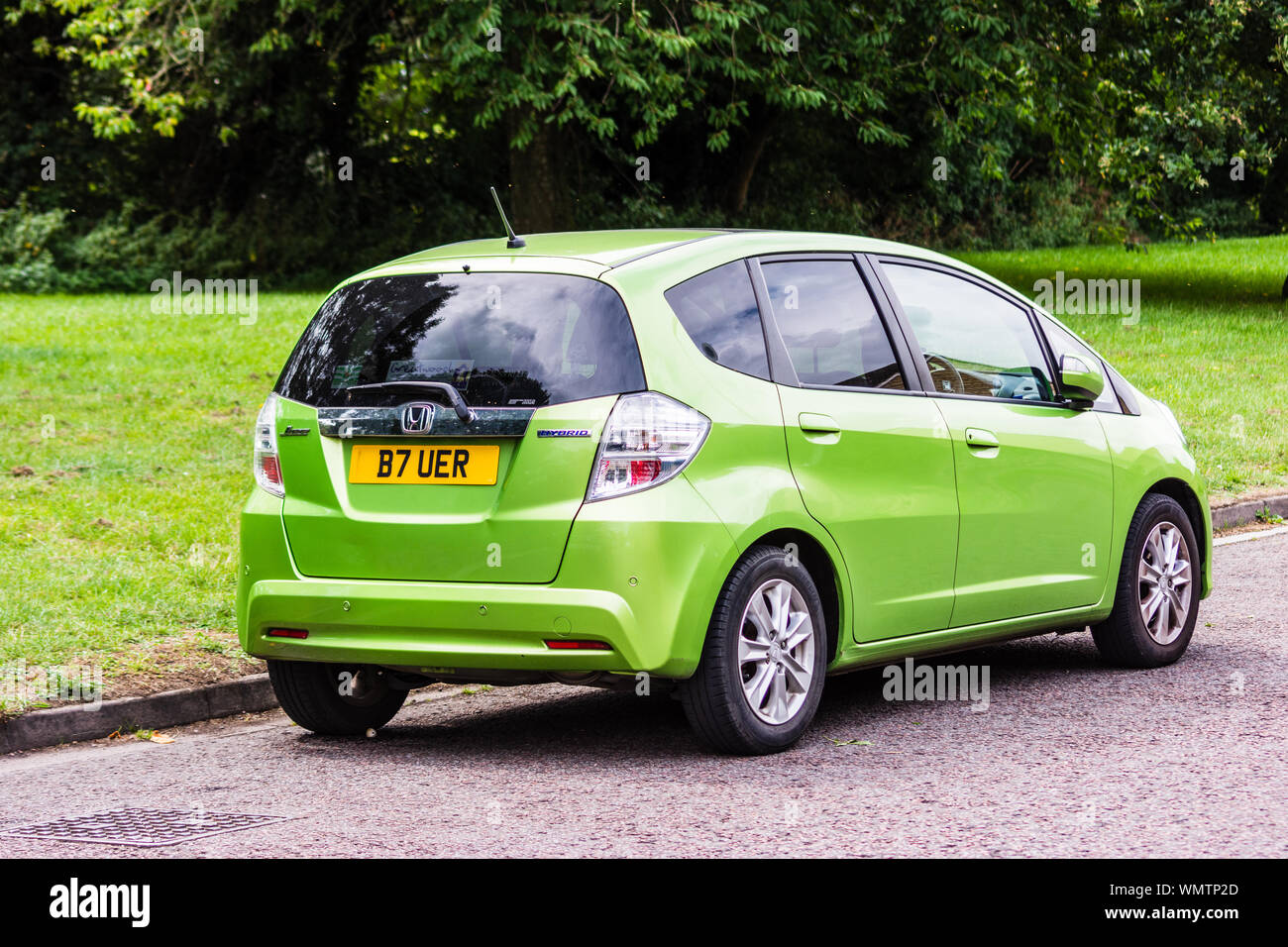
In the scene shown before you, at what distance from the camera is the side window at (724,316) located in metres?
5.83

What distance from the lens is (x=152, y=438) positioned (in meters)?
13.5

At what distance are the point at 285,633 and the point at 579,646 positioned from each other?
1.15m

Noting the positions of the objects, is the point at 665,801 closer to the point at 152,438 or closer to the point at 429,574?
the point at 429,574

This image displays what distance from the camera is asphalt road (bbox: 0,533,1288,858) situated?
486 cm

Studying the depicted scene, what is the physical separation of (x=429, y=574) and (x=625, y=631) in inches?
28.1

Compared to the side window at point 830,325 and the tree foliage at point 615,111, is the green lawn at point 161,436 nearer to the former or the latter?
the side window at point 830,325

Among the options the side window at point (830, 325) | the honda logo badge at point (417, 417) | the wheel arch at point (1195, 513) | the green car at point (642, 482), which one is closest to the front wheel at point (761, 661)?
the green car at point (642, 482)

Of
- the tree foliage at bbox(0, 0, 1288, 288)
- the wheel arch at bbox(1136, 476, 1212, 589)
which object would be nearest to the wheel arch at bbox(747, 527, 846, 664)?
the wheel arch at bbox(1136, 476, 1212, 589)

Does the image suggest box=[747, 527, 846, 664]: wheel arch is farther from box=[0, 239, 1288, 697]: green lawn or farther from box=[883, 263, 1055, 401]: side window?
box=[0, 239, 1288, 697]: green lawn

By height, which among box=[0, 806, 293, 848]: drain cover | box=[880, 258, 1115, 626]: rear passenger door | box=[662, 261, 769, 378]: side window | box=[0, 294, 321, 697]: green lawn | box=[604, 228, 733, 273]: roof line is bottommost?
box=[0, 806, 293, 848]: drain cover

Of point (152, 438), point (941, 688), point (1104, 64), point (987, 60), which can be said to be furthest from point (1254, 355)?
point (941, 688)

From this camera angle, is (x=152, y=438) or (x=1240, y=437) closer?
(x=152, y=438)

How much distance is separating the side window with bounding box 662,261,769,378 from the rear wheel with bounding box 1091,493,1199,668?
2.32 m

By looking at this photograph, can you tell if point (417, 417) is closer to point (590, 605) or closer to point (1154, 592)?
point (590, 605)
